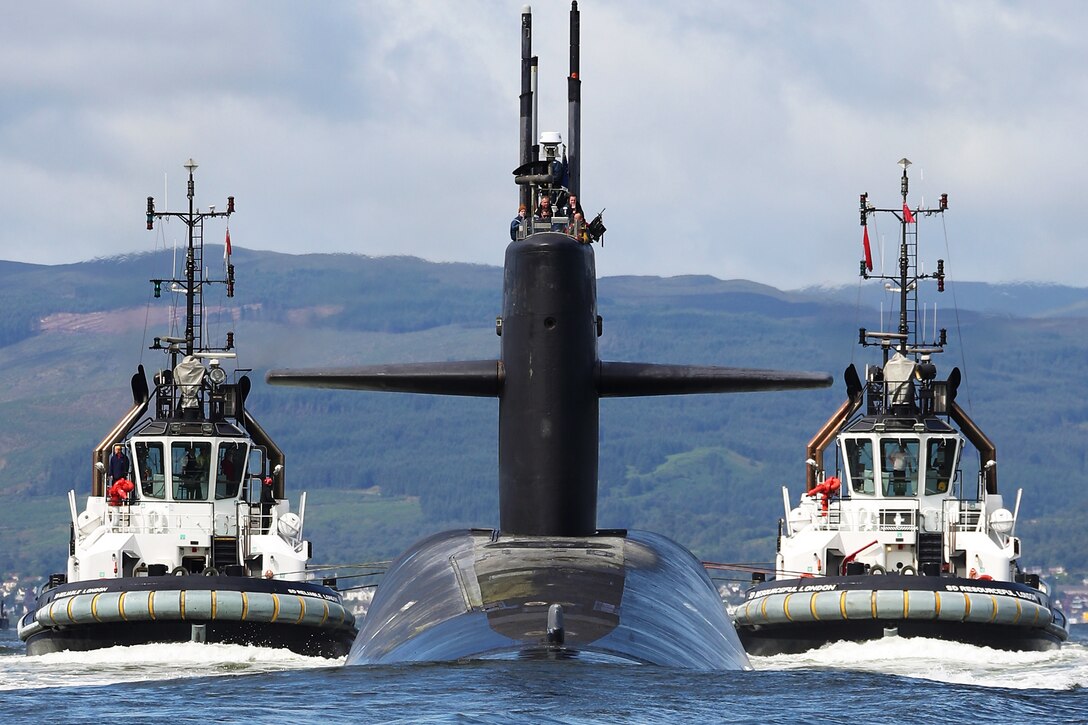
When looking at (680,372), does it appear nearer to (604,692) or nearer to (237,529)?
(604,692)

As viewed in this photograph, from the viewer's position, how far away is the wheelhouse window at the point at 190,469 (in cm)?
5547

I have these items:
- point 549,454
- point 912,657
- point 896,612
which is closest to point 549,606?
point 549,454

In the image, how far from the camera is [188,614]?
47188 mm

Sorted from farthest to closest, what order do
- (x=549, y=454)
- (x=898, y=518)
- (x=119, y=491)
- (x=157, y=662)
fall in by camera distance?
(x=898, y=518) → (x=119, y=491) → (x=157, y=662) → (x=549, y=454)

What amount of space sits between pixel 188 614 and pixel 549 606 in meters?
26.7

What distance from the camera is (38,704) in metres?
22.9

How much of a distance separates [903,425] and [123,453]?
21.3 m

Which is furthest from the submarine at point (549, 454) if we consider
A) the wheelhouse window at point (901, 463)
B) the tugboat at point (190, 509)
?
the wheelhouse window at point (901, 463)

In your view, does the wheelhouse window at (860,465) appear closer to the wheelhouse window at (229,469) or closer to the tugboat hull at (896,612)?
the tugboat hull at (896,612)

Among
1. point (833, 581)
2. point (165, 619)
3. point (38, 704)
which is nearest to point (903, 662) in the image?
point (833, 581)

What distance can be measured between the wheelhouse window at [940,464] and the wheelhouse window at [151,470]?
20842mm

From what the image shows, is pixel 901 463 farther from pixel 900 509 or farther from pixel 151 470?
pixel 151 470

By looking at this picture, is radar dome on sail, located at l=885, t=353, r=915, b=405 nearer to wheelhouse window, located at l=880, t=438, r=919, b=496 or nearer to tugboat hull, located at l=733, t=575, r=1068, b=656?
wheelhouse window, located at l=880, t=438, r=919, b=496

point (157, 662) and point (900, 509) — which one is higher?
point (900, 509)
